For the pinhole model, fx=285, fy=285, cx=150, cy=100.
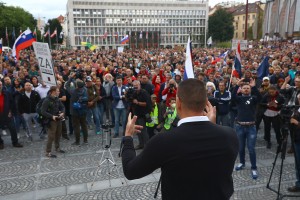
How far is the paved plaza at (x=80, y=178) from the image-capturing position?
5.22 metres

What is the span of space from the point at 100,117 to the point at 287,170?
593 cm

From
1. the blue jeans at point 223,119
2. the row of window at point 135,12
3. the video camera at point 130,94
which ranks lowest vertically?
the blue jeans at point 223,119

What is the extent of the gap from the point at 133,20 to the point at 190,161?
4310 inches

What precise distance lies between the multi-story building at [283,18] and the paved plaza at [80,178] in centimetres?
1746

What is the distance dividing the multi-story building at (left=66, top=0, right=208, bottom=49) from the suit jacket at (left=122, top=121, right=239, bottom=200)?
95796 mm

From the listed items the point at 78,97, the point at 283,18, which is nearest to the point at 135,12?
the point at 283,18

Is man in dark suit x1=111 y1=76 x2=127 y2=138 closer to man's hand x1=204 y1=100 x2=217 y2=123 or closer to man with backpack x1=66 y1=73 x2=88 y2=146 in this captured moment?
man with backpack x1=66 y1=73 x2=88 y2=146

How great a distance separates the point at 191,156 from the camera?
1.76 meters

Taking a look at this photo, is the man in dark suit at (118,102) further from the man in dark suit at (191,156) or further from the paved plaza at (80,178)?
the man in dark suit at (191,156)

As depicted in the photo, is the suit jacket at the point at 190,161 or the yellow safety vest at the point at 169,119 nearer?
the suit jacket at the point at 190,161

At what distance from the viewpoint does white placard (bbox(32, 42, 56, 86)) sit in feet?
27.4

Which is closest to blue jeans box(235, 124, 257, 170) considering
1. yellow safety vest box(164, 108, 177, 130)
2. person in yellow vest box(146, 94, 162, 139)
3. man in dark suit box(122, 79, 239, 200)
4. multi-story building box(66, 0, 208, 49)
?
yellow safety vest box(164, 108, 177, 130)

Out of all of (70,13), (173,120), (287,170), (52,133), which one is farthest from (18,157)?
(70,13)

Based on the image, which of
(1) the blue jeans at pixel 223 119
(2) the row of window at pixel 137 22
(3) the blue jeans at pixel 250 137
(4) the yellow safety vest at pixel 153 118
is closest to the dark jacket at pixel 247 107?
(3) the blue jeans at pixel 250 137
